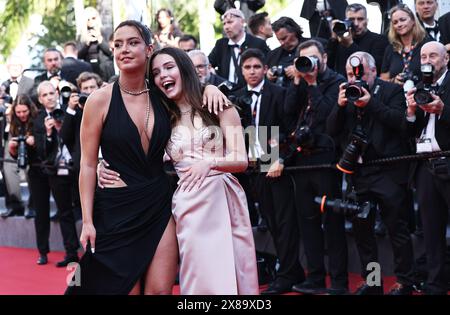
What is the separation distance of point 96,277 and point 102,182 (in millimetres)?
458

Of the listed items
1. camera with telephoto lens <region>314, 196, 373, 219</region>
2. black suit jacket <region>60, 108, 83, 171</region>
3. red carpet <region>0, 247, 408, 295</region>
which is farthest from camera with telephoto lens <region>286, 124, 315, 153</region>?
black suit jacket <region>60, 108, 83, 171</region>

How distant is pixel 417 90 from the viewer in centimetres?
606

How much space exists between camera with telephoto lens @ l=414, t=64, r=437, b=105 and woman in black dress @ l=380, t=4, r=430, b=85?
2.89 feet

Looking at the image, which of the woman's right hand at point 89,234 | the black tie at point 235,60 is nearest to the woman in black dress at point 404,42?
the black tie at point 235,60

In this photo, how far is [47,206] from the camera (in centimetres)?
958

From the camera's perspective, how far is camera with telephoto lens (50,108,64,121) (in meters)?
9.04

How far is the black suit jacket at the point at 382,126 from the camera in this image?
6695 mm

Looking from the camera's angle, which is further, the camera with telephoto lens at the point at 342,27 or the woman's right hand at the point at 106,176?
the camera with telephoto lens at the point at 342,27

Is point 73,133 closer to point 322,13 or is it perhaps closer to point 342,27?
point 322,13

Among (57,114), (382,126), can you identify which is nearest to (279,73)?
(382,126)

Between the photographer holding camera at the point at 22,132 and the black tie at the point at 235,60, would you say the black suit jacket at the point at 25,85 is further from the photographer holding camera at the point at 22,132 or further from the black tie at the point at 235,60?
the black tie at the point at 235,60

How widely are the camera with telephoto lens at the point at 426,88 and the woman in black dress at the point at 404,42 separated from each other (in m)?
0.88

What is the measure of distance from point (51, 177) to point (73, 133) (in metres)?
0.68

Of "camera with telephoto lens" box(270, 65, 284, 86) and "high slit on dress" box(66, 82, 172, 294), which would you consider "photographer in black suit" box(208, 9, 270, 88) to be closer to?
"camera with telephoto lens" box(270, 65, 284, 86)
